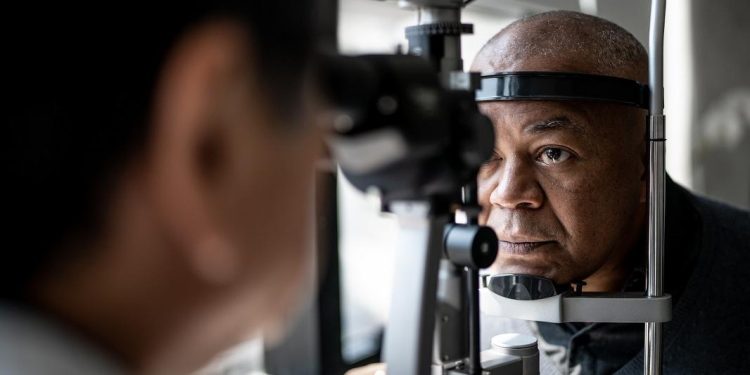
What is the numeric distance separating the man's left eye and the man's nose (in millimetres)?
27

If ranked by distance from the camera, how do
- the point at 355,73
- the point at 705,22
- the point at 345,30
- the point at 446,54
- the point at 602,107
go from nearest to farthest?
the point at 355,73
the point at 446,54
the point at 602,107
the point at 345,30
the point at 705,22

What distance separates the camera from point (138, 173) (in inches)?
16.3

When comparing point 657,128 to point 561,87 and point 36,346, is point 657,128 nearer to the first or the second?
point 561,87

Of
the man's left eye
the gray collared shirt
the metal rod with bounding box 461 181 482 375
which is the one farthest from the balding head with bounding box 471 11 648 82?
the gray collared shirt

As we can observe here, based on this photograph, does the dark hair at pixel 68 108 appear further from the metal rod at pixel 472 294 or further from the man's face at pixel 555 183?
the man's face at pixel 555 183

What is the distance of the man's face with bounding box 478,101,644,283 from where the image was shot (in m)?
1.13

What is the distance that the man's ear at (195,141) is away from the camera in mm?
417

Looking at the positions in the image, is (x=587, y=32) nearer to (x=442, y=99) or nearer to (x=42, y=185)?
(x=442, y=99)

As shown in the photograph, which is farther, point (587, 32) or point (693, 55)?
point (693, 55)

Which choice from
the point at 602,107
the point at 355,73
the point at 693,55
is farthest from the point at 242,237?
the point at 693,55

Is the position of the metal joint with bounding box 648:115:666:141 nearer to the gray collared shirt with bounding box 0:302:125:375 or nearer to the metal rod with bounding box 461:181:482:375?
the metal rod with bounding box 461:181:482:375

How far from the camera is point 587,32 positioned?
1188mm

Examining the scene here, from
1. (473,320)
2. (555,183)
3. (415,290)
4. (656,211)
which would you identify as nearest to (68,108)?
(415,290)

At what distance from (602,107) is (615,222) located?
0.20 m
